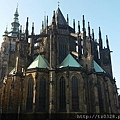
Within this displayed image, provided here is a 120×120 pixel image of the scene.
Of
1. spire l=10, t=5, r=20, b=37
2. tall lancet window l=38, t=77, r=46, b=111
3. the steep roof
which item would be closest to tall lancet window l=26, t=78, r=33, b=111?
tall lancet window l=38, t=77, r=46, b=111

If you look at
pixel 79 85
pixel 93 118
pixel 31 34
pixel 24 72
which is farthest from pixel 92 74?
pixel 31 34

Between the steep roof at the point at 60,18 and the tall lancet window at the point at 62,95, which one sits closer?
the tall lancet window at the point at 62,95

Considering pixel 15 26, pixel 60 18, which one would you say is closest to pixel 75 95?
pixel 60 18

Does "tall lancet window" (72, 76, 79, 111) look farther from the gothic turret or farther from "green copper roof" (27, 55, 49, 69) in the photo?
the gothic turret

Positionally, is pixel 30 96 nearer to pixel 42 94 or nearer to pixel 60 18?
pixel 42 94

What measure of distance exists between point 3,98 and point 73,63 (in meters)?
10.7

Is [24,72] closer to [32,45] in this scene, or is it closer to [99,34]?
[32,45]

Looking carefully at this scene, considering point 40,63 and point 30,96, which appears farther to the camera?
point 40,63

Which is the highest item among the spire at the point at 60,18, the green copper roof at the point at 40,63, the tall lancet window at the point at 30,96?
the spire at the point at 60,18

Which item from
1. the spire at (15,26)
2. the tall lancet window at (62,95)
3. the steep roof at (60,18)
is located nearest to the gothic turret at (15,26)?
the spire at (15,26)

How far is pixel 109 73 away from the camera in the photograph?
106 feet

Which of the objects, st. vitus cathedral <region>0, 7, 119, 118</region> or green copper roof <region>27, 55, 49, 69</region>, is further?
green copper roof <region>27, 55, 49, 69</region>

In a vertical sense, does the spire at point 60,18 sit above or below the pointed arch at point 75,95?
above

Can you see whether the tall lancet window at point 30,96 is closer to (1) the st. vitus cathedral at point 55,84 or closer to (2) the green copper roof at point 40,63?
(1) the st. vitus cathedral at point 55,84
